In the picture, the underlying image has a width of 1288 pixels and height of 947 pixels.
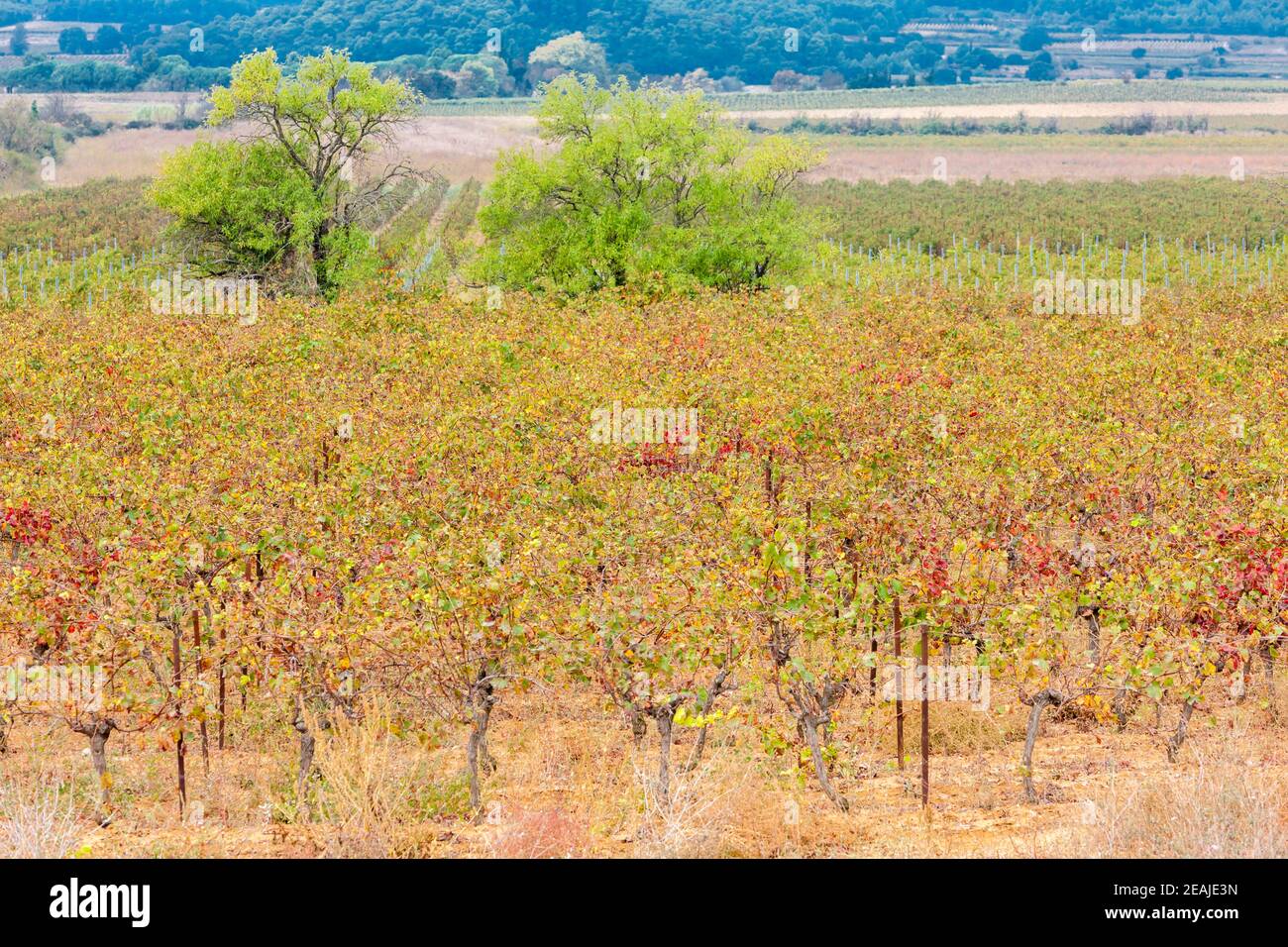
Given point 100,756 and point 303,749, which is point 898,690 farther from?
point 100,756

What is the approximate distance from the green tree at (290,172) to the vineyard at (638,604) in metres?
25.5

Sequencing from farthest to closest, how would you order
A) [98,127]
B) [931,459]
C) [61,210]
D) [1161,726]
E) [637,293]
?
[98,127], [61,210], [637,293], [931,459], [1161,726]

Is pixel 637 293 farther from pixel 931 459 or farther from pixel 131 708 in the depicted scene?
pixel 131 708

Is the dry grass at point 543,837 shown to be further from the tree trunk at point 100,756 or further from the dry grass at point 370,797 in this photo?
the tree trunk at point 100,756

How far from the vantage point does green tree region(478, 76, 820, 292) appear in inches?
1729

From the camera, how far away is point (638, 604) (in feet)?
35.7

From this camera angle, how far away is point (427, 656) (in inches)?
429

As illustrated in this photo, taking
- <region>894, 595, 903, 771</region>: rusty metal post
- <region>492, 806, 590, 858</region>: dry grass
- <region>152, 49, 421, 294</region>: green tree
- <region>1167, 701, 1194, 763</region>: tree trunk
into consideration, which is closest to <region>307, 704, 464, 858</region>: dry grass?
<region>492, 806, 590, 858</region>: dry grass

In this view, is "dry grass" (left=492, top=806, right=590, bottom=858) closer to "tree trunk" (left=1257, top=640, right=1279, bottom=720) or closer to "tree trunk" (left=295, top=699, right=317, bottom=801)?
"tree trunk" (left=295, top=699, right=317, bottom=801)

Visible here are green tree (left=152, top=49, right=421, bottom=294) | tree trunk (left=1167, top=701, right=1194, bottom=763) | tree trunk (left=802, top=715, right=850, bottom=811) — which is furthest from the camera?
green tree (left=152, top=49, right=421, bottom=294)

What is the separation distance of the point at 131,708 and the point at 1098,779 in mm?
7540

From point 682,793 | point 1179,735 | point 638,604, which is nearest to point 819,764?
point 682,793

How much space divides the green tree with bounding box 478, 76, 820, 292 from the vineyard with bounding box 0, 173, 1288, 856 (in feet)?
79.2

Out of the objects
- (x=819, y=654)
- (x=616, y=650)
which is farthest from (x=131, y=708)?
(x=819, y=654)
